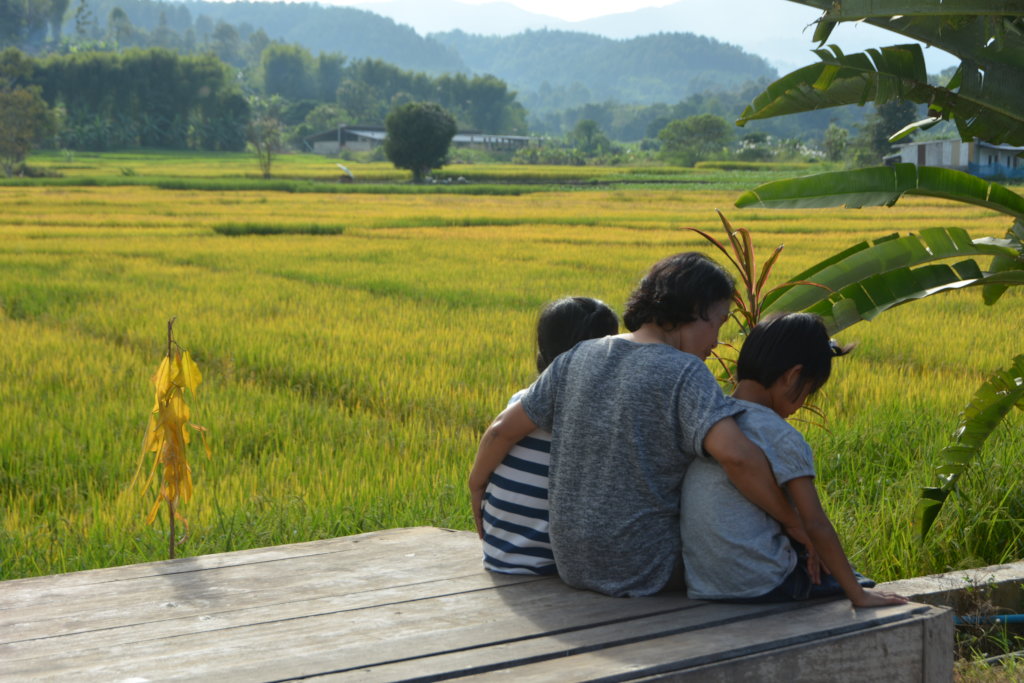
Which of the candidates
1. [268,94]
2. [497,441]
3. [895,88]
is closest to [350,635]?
[497,441]

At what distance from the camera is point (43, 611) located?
2072mm

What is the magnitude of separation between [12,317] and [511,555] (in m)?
8.29

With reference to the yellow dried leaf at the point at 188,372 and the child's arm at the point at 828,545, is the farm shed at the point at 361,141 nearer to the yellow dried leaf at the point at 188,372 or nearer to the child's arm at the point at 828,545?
the yellow dried leaf at the point at 188,372

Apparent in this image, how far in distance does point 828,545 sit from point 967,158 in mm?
36627

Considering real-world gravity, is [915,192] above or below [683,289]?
above

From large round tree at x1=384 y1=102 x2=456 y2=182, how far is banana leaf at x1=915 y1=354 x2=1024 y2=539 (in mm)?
43579

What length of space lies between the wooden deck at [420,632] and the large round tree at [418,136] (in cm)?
4439

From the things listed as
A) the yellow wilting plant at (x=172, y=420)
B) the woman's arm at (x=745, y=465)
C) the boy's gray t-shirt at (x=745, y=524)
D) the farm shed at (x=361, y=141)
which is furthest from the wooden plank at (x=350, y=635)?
the farm shed at (x=361, y=141)

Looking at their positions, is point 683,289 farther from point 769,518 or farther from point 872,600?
point 872,600

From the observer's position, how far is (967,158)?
3503 cm

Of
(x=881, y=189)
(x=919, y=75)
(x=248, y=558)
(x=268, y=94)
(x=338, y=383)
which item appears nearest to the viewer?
(x=248, y=558)

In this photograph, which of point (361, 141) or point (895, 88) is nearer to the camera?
point (895, 88)

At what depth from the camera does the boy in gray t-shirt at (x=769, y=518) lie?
1.99m

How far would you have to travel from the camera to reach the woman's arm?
1932 mm
